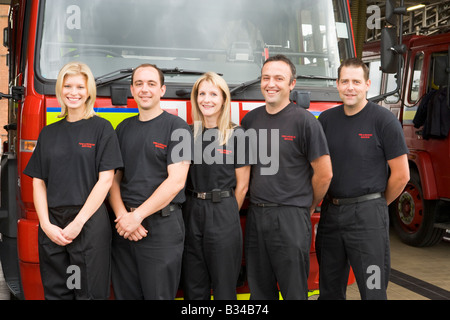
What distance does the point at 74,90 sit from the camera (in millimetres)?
3209

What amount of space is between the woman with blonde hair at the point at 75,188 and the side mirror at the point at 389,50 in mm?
1880

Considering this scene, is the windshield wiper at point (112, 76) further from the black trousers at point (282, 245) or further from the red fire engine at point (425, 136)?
the red fire engine at point (425, 136)

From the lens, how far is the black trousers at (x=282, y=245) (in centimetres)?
337

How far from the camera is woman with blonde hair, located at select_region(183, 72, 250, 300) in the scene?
A: 3.38 m

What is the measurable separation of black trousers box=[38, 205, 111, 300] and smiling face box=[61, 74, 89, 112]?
572 mm

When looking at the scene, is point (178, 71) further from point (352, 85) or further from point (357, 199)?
point (357, 199)

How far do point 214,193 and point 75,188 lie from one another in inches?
30.1

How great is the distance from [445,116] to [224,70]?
363cm

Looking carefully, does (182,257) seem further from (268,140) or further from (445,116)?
(445,116)

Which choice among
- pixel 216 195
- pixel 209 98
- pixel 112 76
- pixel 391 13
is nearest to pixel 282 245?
pixel 216 195

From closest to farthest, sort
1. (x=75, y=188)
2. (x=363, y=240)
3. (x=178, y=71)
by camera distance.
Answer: (x=75, y=188), (x=363, y=240), (x=178, y=71)

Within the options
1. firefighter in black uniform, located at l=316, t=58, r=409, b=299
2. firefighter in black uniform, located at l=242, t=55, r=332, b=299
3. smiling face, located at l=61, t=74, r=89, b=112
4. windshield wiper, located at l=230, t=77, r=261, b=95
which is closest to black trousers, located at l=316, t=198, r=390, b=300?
firefighter in black uniform, located at l=316, t=58, r=409, b=299

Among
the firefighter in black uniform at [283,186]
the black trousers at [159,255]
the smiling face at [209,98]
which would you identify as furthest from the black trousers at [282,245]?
the smiling face at [209,98]

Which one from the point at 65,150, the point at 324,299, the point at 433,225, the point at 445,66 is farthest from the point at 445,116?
the point at 65,150
